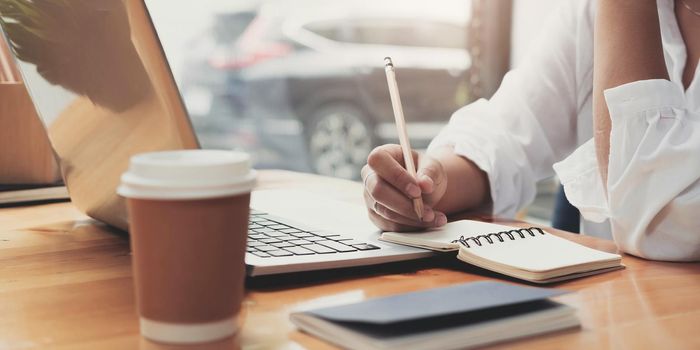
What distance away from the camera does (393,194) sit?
0.90 metres

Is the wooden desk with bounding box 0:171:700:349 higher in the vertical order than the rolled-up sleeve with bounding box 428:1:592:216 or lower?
lower

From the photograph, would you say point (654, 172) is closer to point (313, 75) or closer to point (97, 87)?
point (97, 87)

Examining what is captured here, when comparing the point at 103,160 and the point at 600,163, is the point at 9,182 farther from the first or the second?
the point at 600,163

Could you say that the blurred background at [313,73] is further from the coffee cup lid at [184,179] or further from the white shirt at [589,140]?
the coffee cup lid at [184,179]

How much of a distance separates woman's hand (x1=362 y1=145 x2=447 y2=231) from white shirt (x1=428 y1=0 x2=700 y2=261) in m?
0.24

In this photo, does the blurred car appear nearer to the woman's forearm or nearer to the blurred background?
the blurred background

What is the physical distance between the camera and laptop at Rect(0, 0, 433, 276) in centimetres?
68

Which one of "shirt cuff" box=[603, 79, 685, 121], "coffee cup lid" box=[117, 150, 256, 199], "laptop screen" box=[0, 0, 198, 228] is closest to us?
"coffee cup lid" box=[117, 150, 256, 199]

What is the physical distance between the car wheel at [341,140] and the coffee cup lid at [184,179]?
388 cm

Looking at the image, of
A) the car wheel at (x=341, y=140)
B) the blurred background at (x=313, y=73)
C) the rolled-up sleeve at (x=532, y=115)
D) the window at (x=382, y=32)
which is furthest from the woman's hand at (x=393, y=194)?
the car wheel at (x=341, y=140)

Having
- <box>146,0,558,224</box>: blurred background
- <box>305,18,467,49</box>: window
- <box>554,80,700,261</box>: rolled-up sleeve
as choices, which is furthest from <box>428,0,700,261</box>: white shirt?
<box>305,18,467,49</box>: window

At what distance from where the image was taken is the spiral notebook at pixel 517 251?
2.38 ft

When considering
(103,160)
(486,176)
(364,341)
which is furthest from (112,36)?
(486,176)

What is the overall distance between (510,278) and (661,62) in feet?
1.33
